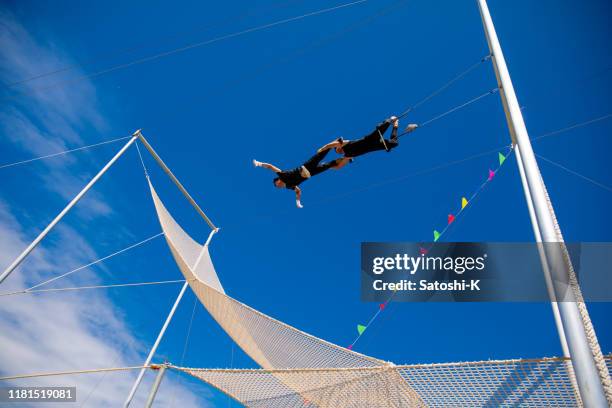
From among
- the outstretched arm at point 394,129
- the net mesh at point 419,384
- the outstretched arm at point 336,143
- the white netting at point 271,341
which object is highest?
the outstretched arm at point 336,143

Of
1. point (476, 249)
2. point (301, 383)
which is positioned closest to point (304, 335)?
point (301, 383)

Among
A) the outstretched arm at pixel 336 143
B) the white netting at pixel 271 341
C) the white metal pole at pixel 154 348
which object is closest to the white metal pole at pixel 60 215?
the white netting at pixel 271 341

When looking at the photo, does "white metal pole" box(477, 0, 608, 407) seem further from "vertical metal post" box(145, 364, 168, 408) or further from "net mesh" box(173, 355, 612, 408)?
"vertical metal post" box(145, 364, 168, 408)

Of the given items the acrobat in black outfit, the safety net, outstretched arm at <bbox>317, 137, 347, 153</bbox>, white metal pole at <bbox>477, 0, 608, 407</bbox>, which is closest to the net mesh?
the safety net

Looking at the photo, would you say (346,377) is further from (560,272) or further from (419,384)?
(560,272)

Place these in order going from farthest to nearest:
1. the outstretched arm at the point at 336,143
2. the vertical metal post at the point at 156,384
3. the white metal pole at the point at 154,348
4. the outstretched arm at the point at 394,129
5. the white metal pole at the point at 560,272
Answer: the white metal pole at the point at 154,348 < the vertical metal post at the point at 156,384 < the outstretched arm at the point at 336,143 < the outstretched arm at the point at 394,129 < the white metal pole at the point at 560,272

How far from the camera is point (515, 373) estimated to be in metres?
2.93

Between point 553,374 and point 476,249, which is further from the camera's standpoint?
point 476,249

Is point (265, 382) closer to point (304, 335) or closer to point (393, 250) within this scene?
point (304, 335)

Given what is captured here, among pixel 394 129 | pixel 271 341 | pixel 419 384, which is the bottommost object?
pixel 419 384

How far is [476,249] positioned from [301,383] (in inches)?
100

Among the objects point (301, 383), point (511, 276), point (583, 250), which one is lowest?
point (301, 383)

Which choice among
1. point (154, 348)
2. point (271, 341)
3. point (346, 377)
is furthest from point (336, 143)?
point (154, 348)

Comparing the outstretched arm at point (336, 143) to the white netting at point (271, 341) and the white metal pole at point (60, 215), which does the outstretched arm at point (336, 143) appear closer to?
the white netting at point (271, 341)
